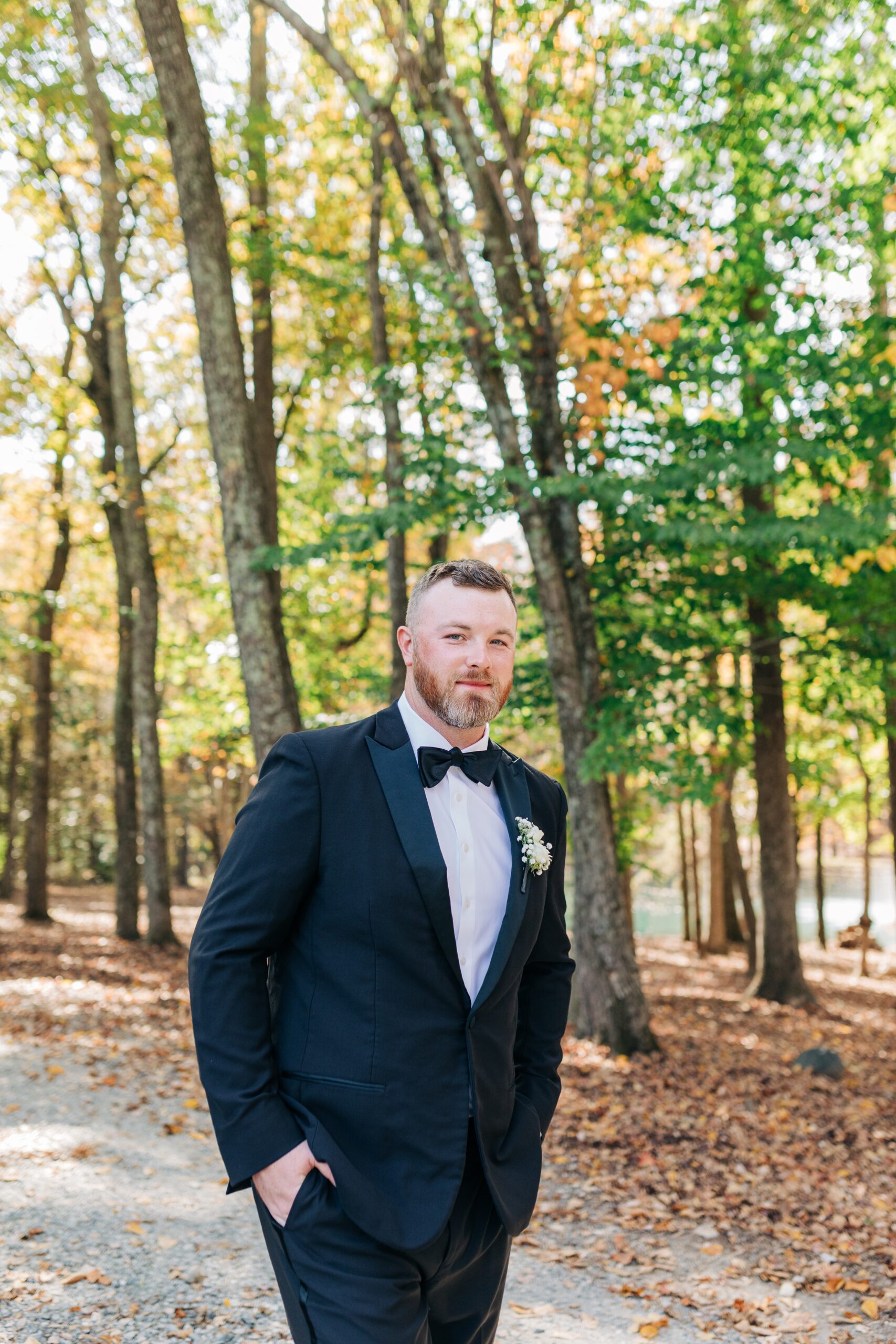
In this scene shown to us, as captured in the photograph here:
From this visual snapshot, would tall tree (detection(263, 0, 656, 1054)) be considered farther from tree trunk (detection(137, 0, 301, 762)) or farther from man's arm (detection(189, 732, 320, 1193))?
man's arm (detection(189, 732, 320, 1193))

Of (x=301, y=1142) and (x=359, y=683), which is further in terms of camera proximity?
(x=359, y=683)

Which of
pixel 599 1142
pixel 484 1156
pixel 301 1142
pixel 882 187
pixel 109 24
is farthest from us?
pixel 109 24

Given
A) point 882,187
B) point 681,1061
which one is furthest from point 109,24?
point 681,1061

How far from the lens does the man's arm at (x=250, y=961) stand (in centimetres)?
211

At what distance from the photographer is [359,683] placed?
1449cm

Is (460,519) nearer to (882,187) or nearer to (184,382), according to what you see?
(882,187)

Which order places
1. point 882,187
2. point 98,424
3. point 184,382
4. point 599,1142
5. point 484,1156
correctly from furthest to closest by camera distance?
1. point 184,382
2. point 98,424
3. point 882,187
4. point 599,1142
5. point 484,1156

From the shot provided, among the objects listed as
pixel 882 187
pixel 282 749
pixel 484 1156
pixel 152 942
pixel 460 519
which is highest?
pixel 882 187

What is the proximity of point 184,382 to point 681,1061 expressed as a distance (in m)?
14.1

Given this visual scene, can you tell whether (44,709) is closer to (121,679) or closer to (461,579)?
(121,679)

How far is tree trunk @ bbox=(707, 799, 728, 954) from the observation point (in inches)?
779

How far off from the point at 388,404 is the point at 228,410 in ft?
10.2

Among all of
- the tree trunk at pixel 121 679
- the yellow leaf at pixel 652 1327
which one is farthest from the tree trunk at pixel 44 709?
the yellow leaf at pixel 652 1327

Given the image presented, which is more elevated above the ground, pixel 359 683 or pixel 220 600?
pixel 220 600
